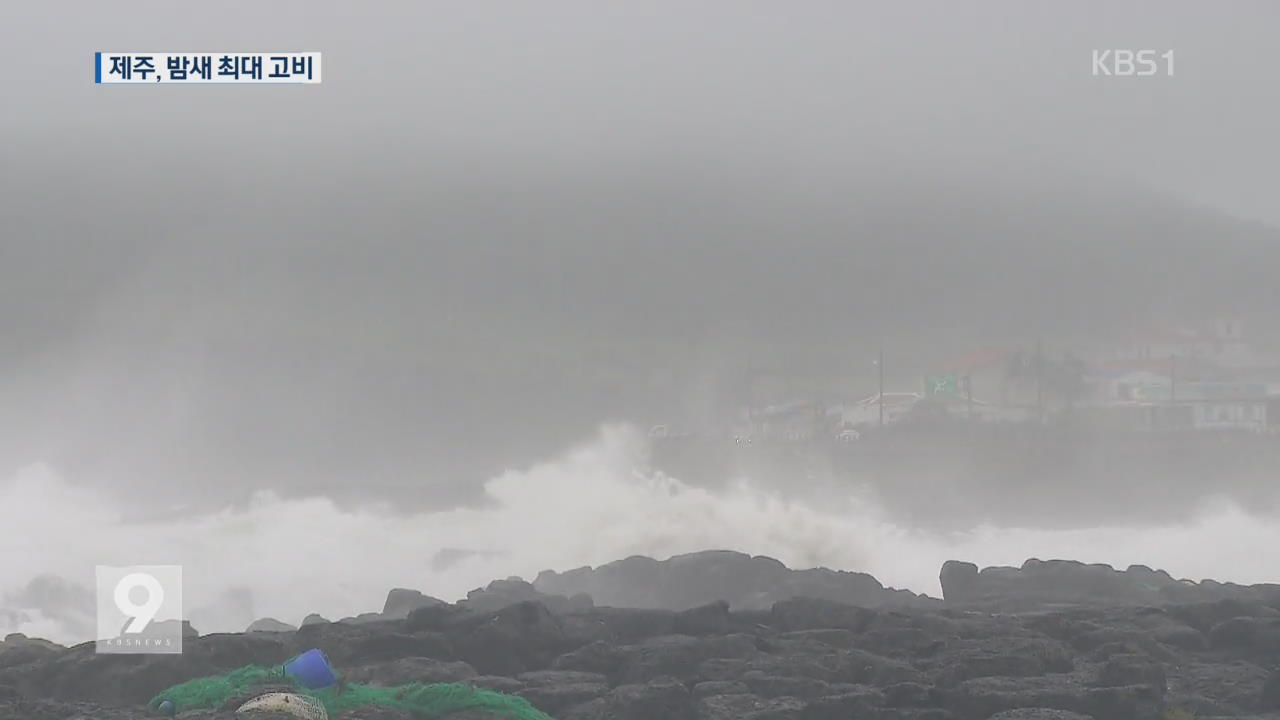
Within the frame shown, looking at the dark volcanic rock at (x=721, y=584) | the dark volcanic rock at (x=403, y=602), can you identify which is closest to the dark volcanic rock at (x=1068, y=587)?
the dark volcanic rock at (x=721, y=584)

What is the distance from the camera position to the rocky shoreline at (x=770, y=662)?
1152 centimetres

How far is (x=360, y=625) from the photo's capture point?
14555 mm

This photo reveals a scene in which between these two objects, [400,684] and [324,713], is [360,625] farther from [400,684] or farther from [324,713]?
[324,713]

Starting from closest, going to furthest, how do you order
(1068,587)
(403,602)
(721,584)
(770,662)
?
(770,662) < (403,602) < (1068,587) < (721,584)

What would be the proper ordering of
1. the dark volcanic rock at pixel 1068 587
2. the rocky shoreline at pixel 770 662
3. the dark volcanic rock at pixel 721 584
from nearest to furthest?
the rocky shoreline at pixel 770 662 → the dark volcanic rock at pixel 1068 587 → the dark volcanic rock at pixel 721 584

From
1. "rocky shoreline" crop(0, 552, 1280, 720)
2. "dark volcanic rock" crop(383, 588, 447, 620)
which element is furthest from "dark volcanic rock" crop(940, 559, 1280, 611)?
"dark volcanic rock" crop(383, 588, 447, 620)

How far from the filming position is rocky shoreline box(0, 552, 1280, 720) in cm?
1152

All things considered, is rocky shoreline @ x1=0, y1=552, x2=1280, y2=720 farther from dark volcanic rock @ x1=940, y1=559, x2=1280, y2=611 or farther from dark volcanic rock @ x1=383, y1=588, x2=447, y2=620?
dark volcanic rock @ x1=383, y1=588, x2=447, y2=620

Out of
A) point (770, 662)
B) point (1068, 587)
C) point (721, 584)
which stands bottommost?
point (770, 662)

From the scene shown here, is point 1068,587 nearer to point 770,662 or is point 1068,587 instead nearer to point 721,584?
point 721,584

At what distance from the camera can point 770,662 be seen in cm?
1290

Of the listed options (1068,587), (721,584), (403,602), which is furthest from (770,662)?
(1068,587)

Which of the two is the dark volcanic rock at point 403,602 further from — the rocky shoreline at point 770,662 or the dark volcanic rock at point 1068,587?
the dark volcanic rock at point 1068,587

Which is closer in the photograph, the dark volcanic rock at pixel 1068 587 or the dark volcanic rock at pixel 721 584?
the dark volcanic rock at pixel 1068 587
